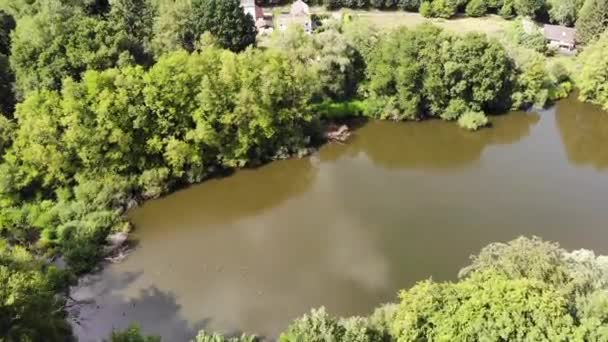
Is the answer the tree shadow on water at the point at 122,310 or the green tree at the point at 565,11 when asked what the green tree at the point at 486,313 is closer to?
the tree shadow on water at the point at 122,310

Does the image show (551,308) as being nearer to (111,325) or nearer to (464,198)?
(464,198)

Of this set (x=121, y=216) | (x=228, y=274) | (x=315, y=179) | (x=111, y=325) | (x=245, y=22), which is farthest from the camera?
(x=245, y=22)

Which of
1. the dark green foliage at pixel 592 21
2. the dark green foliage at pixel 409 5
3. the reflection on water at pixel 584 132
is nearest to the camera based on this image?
the reflection on water at pixel 584 132

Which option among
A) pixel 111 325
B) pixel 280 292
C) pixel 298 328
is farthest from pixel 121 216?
pixel 298 328

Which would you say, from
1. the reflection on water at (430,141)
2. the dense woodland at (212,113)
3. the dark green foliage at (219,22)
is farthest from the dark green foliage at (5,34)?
the reflection on water at (430,141)

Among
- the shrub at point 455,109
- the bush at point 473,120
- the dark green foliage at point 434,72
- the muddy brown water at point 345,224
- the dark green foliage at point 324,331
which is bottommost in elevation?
the muddy brown water at point 345,224

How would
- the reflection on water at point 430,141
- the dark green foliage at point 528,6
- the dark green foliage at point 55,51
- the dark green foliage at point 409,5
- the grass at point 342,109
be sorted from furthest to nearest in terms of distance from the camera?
the dark green foliage at point 409,5
the dark green foliage at point 528,6
the grass at point 342,109
the reflection on water at point 430,141
the dark green foliage at point 55,51

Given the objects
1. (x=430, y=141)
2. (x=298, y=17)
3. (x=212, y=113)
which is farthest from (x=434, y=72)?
(x=298, y=17)
